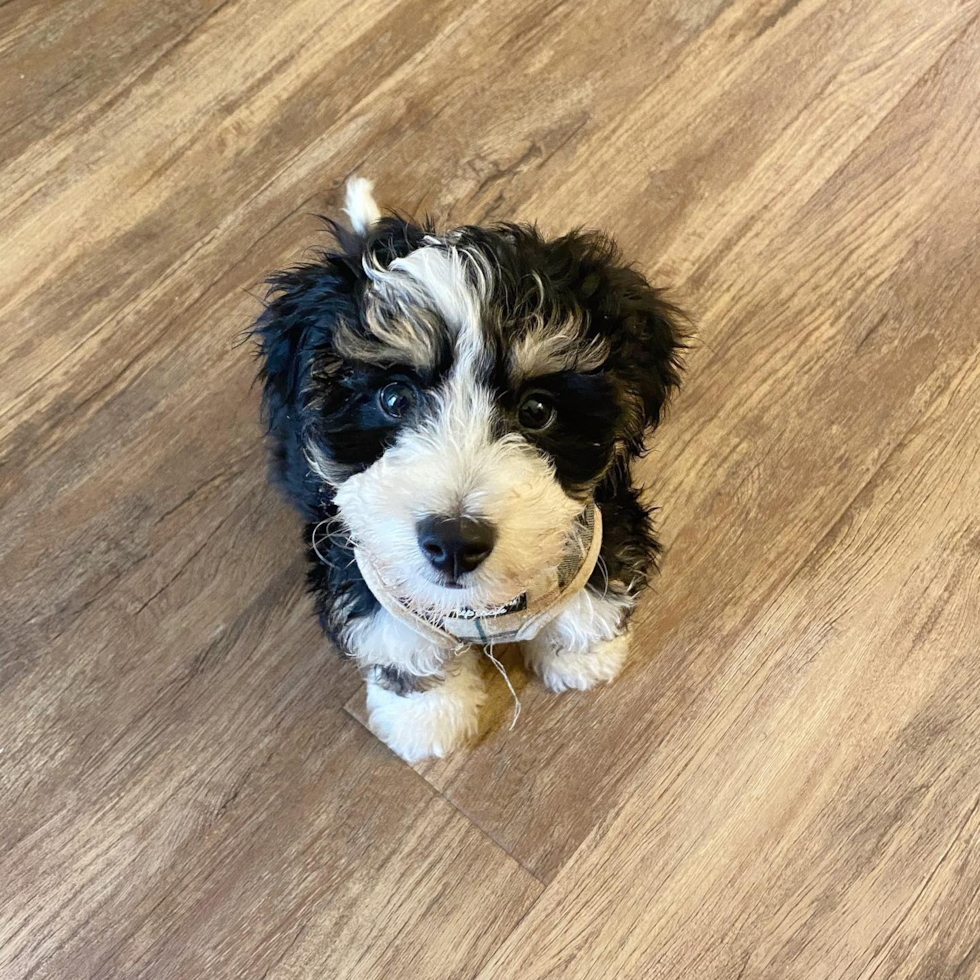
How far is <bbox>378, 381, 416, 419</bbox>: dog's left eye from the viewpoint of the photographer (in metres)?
1.11

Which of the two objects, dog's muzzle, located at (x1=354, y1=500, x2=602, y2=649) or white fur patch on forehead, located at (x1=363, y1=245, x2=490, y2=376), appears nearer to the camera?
white fur patch on forehead, located at (x1=363, y1=245, x2=490, y2=376)

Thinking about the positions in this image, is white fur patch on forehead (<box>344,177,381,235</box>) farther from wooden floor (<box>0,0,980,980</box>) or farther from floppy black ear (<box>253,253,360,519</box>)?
floppy black ear (<box>253,253,360,519</box>)

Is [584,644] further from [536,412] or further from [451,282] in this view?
[451,282]

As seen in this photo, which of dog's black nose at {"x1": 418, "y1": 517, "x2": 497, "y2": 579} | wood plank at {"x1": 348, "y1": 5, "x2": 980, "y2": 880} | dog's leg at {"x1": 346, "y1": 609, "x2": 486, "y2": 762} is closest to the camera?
A: dog's black nose at {"x1": 418, "y1": 517, "x2": 497, "y2": 579}

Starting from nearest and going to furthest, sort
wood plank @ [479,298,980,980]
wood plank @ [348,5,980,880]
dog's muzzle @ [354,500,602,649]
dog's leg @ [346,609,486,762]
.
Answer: dog's muzzle @ [354,500,602,649] < dog's leg @ [346,609,486,762] < wood plank @ [479,298,980,980] < wood plank @ [348,5,980,880]

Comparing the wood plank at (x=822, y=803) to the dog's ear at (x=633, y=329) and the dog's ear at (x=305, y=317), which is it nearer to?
the dog's ear at (x=633, y=329)

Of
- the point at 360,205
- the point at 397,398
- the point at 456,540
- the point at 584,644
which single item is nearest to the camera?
the point at 456,540

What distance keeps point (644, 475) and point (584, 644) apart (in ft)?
1.34

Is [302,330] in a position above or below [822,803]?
above

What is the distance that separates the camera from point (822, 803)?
1607mm

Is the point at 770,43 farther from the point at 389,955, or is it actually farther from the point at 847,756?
the point at 389,955

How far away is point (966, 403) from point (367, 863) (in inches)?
57.6

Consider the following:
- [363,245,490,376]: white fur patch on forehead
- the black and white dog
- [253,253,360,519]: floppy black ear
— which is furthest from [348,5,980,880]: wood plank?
[363,245,490,376]: white fur patch on forehead

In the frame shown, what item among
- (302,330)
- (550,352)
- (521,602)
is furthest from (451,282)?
(521,602)
